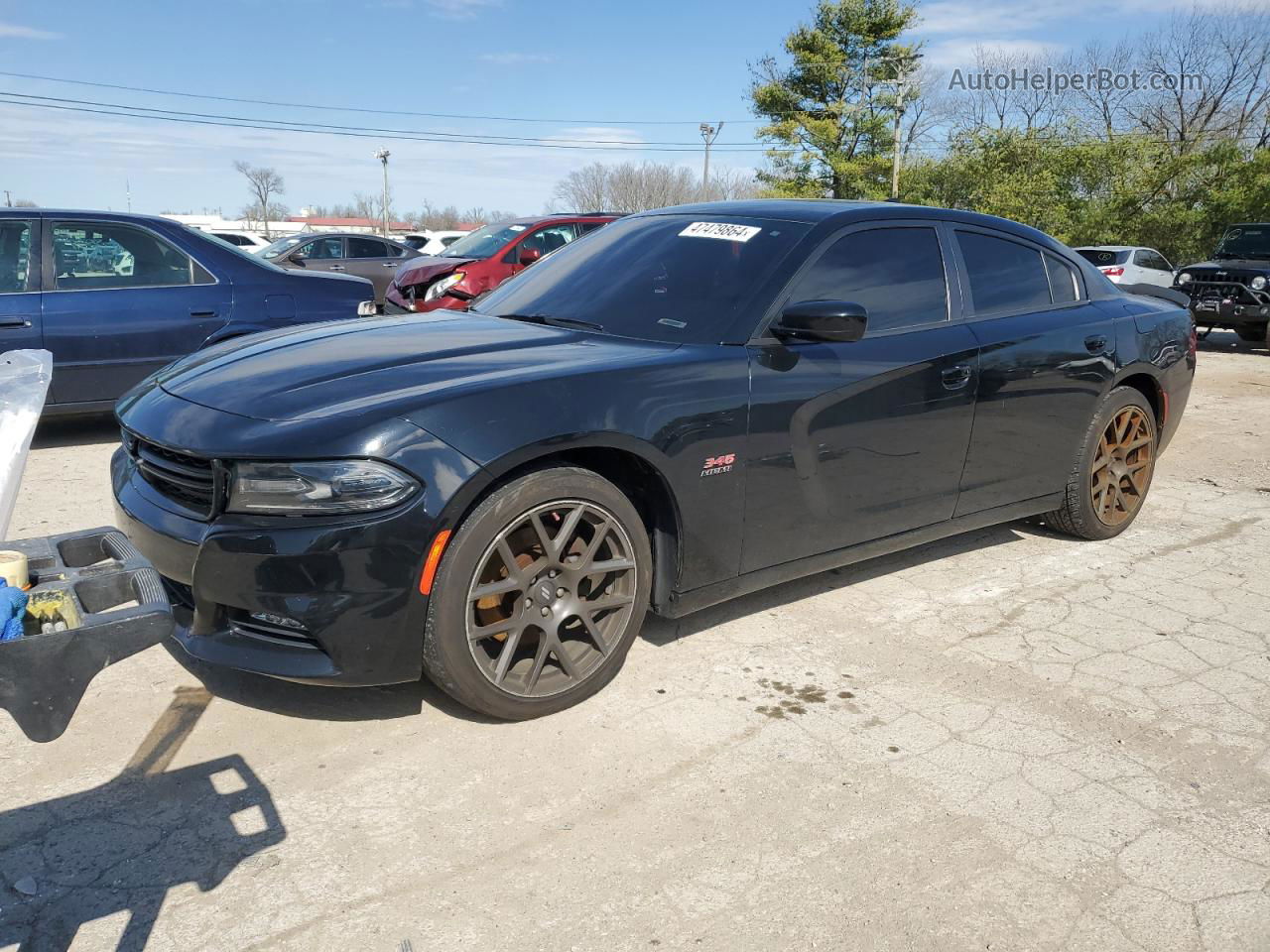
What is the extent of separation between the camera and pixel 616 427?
300cm

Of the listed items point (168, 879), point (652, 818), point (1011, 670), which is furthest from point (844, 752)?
point (168, 879)


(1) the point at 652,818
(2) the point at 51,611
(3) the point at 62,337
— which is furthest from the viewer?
(3) the point at 62,337

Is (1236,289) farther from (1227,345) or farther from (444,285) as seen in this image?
(444,285)

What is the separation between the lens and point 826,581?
4.37m

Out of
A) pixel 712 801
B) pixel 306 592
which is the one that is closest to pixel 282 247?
pixel 306 592

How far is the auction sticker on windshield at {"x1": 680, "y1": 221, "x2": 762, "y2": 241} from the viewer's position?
3779 millimetres

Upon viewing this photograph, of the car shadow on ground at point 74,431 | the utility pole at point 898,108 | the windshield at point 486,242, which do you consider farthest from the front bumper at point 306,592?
the utility pole at point 898,108

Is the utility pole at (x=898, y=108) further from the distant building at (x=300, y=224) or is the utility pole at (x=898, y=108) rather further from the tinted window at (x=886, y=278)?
the distant building at (x=300, y=224)

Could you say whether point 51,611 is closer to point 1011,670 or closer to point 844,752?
point 844,752

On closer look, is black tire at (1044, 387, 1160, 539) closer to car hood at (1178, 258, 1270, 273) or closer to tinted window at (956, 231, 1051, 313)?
tinted window at (956, 231, 1051, 313)

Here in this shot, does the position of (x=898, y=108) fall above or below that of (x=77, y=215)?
above

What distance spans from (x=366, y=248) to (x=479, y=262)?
7.34m

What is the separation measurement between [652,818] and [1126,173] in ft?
95.1

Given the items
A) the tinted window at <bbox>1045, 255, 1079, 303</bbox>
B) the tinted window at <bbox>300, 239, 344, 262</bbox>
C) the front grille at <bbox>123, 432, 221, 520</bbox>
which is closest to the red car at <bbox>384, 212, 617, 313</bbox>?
the tinted window at <bbox>300, 239, 344, 262</bbox>
